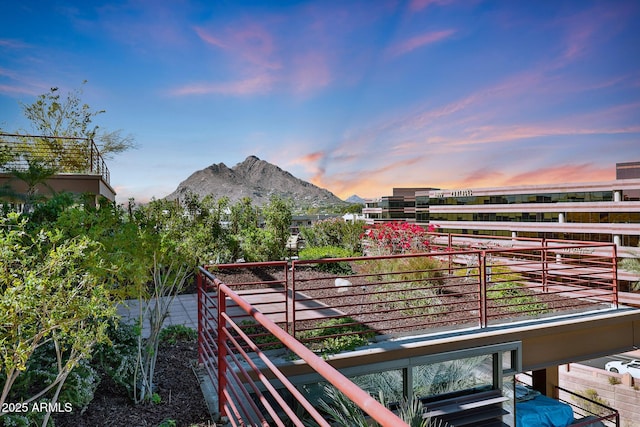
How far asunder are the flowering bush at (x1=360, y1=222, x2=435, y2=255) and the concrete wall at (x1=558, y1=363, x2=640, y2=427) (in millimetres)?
13728

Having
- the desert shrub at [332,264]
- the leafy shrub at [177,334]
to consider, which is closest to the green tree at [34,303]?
the leafy shrub at [177,334]

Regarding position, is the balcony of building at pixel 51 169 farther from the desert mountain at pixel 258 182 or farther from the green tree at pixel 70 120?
the desert mountain at pixel 258 182

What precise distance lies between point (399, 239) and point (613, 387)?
50.1 ft

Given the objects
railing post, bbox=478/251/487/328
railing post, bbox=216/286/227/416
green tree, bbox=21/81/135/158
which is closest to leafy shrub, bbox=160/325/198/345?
railing post, bbox=216/286/227/416

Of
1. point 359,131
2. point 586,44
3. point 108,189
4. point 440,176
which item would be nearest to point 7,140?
point 108,189

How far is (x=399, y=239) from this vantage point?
31.6ft

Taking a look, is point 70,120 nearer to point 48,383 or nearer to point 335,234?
point 335,234

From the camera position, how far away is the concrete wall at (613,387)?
1644cm

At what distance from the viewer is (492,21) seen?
26.0 m

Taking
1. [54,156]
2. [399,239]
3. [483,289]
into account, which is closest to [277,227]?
[399,239]

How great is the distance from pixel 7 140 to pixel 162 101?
10292mm

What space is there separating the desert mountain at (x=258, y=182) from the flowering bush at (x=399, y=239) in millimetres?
55422

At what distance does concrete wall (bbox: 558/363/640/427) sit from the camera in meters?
16.4

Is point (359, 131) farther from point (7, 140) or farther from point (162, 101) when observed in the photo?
point (7, 140)
